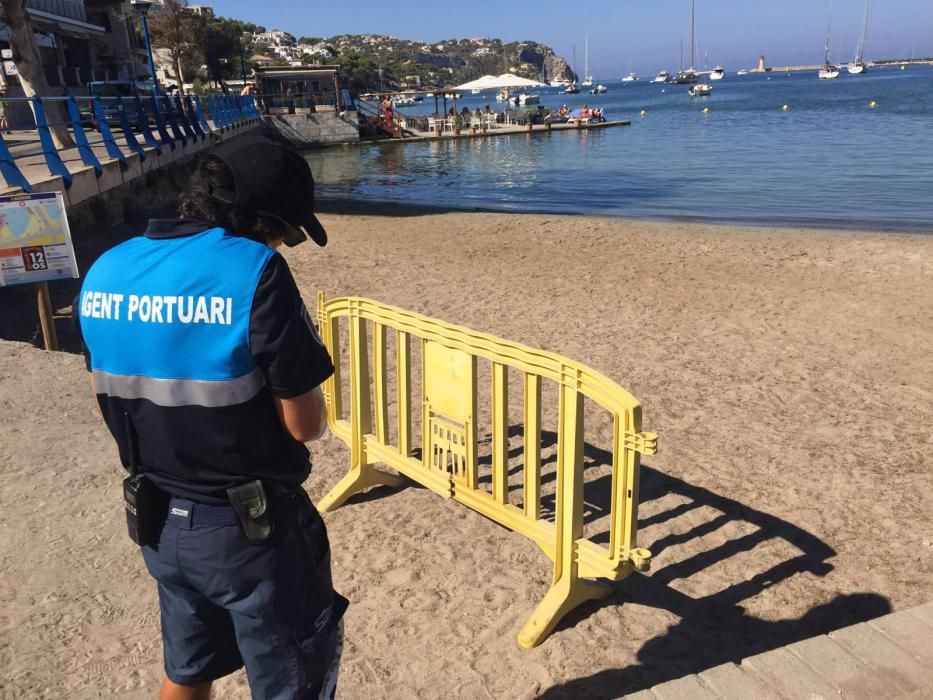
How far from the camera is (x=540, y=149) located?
131 feet

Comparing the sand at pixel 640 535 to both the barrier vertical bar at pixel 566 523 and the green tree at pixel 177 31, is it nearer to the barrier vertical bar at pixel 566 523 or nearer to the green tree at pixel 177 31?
the barrier vertical bar at pixel 566 523

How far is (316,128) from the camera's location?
4662 cm

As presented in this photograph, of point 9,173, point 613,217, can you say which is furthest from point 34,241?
point 613,217

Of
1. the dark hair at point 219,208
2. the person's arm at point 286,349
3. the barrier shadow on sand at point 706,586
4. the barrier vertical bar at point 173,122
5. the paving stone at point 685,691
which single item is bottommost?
the barrier shadow on sand at point 706,586

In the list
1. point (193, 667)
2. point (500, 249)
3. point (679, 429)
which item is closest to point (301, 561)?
point (193, 667)

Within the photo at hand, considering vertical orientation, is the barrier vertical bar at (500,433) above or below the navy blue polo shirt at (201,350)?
below

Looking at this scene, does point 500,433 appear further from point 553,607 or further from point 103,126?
point 103,126

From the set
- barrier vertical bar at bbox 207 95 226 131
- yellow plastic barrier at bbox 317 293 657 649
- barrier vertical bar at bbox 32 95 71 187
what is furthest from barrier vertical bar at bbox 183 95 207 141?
yellow plastic barrier at bbox 317 293 657 649

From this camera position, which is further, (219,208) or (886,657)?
(886,657)

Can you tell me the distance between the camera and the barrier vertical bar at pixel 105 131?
12.9 metres

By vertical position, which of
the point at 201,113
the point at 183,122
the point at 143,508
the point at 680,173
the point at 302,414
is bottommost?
the point at 680,173

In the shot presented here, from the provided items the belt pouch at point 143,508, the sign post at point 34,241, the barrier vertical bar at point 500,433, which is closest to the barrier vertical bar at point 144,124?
the sign post at point 34,241

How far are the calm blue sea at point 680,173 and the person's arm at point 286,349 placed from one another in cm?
1733

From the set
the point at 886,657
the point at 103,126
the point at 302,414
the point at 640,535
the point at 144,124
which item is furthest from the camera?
the point at 144,124
